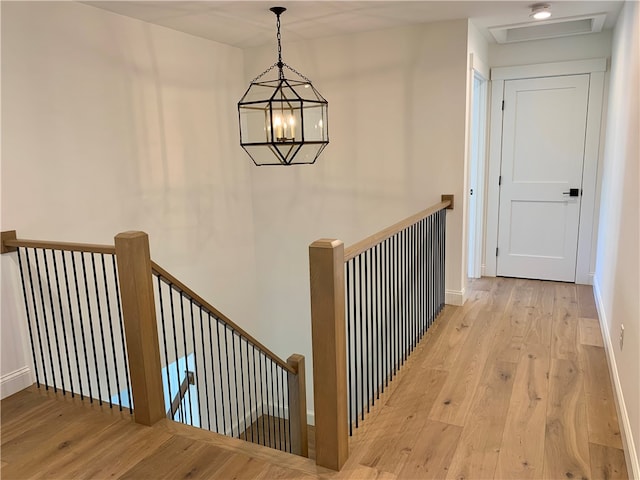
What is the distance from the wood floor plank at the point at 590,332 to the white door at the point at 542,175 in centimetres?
120

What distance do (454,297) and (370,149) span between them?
154 cm

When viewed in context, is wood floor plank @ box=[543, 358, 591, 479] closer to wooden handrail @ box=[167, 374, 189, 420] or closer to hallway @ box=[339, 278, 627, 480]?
hallway @ box=[339, 278, 627, 480]

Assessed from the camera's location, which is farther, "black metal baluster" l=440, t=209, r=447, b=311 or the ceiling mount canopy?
"black metal baluster" l=440, t=209, r=447, b=311

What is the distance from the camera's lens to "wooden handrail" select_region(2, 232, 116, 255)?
8.45 ft

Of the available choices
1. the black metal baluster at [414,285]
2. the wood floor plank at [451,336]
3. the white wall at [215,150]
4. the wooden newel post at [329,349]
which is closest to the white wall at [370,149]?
the white wall at [215,150]

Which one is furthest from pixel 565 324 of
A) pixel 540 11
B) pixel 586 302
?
pixel 540 11

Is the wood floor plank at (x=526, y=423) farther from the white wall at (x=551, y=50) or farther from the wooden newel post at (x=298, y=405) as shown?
the white wall at (x=551, y=50)

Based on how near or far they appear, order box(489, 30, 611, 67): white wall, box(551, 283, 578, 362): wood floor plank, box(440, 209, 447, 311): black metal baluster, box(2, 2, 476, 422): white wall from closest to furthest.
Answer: box(2, 2, 476, 422): white wall < box(551, 283, 578, 362): wood floor plank < box(440, 209, 447, 311): black metal baluster < box(489, 30, 611, 67): white wall

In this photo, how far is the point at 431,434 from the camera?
2.42 meters

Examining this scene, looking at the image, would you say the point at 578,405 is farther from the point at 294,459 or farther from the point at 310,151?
the point at 310,151

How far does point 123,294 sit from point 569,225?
4286mm

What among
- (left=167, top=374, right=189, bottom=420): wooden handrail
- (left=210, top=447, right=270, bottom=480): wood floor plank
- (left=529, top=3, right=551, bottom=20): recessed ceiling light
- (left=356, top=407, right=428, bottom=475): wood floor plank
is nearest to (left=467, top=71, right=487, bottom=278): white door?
(left=529, top=3, right=551, bottom=20): recessed ceiling light

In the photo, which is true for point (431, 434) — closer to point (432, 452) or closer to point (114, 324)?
point (432, 452)

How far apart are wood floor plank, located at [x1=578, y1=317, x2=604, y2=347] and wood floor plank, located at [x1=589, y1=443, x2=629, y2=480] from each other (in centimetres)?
131
